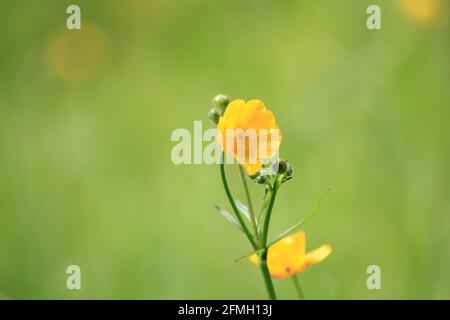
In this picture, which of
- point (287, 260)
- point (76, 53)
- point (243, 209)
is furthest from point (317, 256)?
point (76, 53)

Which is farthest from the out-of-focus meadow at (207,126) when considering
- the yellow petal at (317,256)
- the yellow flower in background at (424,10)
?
the yellow petal at (317,256)

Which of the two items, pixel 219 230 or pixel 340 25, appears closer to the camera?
pixel 219 230

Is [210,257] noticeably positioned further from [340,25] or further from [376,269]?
[340,25]

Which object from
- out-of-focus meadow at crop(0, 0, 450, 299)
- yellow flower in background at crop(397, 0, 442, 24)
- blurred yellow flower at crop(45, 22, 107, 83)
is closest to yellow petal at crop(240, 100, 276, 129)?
out-of-focus meadow at crop(0, 0, 450, 299)

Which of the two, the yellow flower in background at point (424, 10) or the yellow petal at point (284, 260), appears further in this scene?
the yellow flower in background at point (424, 10)

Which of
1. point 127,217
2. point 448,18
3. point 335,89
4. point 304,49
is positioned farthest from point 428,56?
point 127,217

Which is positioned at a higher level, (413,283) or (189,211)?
(189,211)

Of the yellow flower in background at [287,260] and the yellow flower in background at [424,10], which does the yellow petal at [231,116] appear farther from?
the yellow flower in background at [424,10]

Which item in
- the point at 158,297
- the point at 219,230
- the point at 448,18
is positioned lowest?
the point at 158,297
